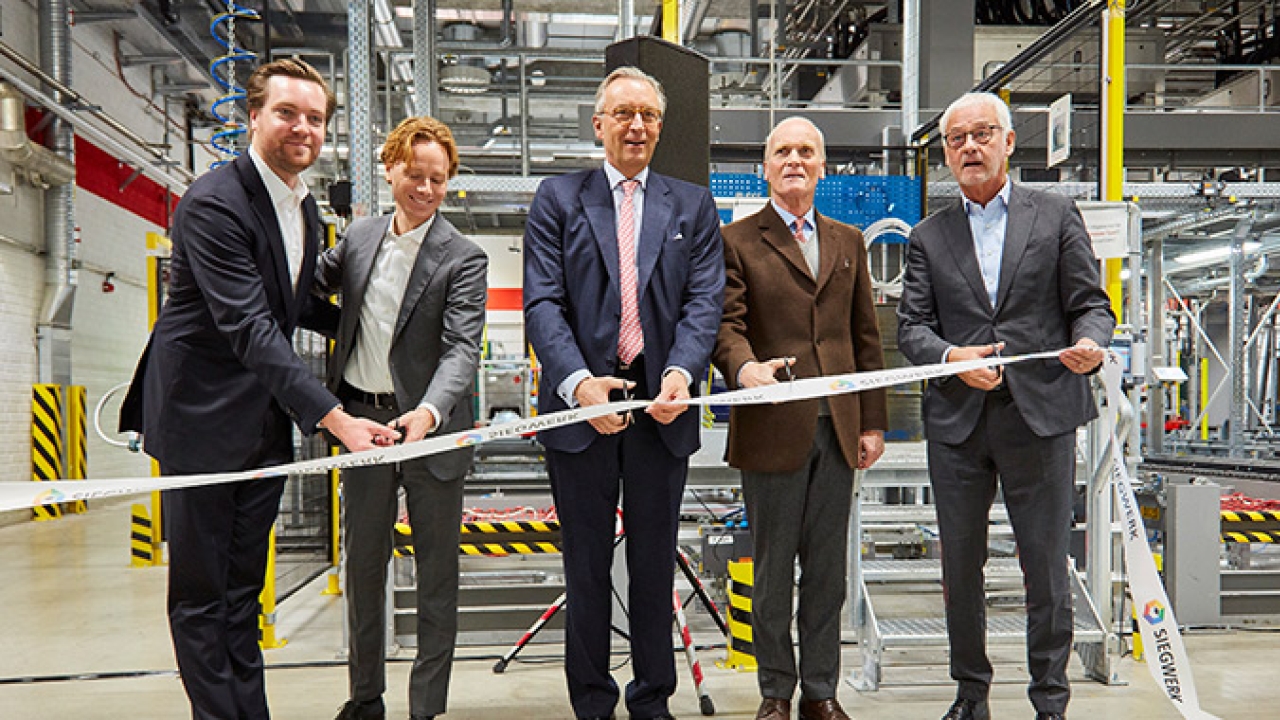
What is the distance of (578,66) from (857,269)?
10515 mm

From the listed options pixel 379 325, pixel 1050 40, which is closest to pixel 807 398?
pixel 379 325

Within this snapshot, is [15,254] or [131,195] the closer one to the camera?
[15,254]

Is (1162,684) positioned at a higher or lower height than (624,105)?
lower

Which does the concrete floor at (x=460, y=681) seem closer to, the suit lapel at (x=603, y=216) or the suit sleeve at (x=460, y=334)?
the suit sleeve at (x=460, y=334)

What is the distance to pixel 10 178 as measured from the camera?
916cm

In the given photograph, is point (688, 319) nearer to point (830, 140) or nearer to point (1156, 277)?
point (830, 140)

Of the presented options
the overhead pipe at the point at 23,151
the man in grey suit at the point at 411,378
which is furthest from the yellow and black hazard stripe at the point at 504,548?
the overhead pipe at the point at 23,151

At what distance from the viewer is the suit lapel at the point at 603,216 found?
2.43 metres

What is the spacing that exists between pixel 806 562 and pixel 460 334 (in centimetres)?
115

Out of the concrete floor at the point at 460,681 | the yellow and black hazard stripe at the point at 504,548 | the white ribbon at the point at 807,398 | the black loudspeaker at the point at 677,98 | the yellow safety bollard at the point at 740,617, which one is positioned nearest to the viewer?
the white ribbon at the point at 807,398

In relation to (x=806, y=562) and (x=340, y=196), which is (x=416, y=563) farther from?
(x=340, y=196)

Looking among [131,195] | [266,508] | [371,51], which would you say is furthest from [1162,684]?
[131,195]

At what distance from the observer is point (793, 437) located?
8.30 ft

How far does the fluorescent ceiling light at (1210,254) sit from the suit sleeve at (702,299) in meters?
12.2
